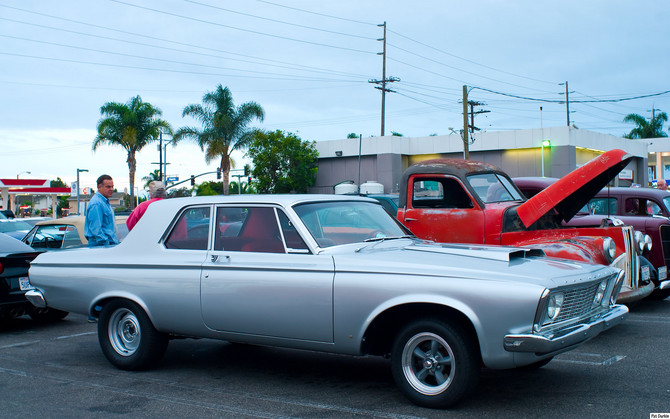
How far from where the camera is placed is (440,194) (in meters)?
8.59

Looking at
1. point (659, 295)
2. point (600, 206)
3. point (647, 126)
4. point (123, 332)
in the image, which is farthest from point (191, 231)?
point (647, 126)

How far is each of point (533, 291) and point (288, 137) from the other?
44.6m

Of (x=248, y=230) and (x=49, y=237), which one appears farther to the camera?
(x=49, y=237)

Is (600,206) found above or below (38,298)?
above

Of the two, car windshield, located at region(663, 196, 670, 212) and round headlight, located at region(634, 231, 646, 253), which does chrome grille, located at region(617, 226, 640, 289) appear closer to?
round headlight, located at region(634, 231, 646, 253)

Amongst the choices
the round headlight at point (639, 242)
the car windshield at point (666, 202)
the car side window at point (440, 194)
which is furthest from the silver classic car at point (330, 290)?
the car windshield at point (666, 202)

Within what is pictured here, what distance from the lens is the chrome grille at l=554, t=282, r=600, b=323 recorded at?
4586 mm

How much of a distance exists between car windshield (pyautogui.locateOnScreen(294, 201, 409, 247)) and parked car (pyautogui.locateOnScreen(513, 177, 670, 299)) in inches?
170

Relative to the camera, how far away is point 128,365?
603 cm

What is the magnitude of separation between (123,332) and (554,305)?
3.90 m

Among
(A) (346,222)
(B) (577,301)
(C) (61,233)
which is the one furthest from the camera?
(C) (61,233)

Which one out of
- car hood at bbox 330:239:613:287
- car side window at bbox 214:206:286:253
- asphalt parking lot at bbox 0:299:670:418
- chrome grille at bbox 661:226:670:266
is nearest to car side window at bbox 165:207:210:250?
car side window at bbox 214:206:286:253

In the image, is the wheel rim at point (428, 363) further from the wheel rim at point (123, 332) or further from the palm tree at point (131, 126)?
the palm tree at point (131, 126)

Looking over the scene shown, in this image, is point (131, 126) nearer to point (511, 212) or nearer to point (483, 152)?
point (483, 152)
